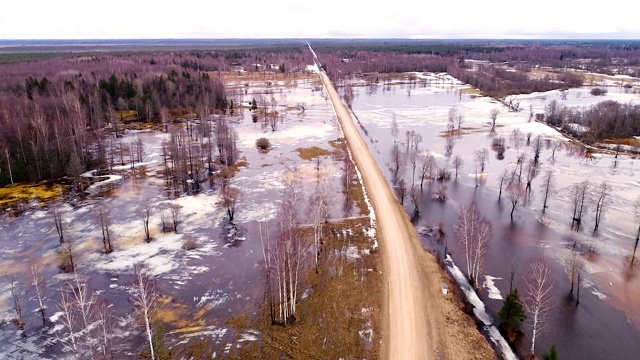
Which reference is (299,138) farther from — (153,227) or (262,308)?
(262,308)

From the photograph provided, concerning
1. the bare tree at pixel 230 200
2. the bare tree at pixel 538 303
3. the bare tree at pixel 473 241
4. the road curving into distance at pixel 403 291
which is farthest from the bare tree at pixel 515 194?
the bare tree at pixel 230 200

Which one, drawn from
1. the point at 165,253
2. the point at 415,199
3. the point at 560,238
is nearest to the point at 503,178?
the point at 415,199

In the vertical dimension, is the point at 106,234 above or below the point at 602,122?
below

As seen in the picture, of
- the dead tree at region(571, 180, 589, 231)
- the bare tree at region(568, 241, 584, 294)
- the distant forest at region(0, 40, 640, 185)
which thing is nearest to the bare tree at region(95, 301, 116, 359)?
the distant forest at region(0, 40, 640, 185)

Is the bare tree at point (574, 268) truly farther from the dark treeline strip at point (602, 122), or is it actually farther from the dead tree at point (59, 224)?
the dark treeline strip at point (602, 122)

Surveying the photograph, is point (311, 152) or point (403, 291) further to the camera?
point (311, 152)

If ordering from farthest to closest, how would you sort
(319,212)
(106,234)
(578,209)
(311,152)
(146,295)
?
(311,152)
(578,209)
(106,234)
(319,212)
(146,295)

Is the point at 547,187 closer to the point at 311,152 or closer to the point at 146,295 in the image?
the point at 311,152
